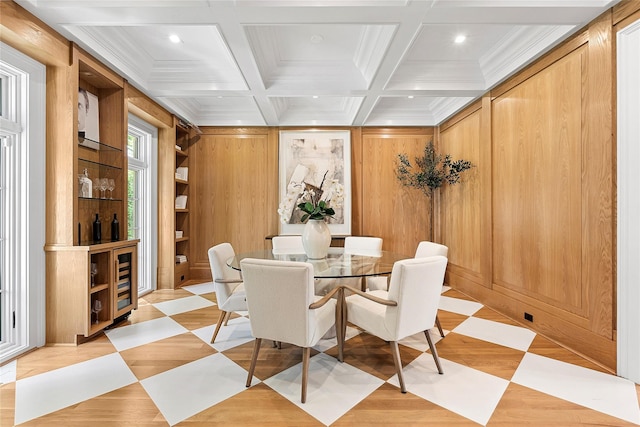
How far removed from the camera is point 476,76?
11.5 feet

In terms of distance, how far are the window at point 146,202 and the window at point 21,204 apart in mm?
1655

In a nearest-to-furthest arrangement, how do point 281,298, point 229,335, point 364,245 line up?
point 281,298
point 229,335
point 364,245

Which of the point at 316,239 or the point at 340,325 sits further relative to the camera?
the point at 316,239

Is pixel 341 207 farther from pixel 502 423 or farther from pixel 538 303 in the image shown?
pixel 502 423

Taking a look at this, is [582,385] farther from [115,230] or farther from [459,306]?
[115,230]

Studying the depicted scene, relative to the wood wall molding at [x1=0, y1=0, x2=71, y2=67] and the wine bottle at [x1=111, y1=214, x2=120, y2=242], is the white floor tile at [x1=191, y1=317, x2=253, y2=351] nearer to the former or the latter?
→ the wine bottle at [x1=111, y1=214, x2=120, y2=242]

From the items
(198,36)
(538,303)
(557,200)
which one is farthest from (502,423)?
(198,36)

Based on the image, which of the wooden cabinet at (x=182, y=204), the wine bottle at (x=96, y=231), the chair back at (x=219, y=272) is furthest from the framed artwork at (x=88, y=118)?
the chair back at (x=219, y=272)

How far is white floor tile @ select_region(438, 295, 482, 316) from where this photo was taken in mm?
3447

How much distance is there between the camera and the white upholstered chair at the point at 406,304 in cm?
189

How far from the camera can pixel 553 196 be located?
271 cm

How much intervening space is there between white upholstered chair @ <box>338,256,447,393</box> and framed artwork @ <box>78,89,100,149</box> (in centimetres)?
305

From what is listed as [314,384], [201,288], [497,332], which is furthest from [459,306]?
[201,288]

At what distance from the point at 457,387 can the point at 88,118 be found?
4.04 meters
